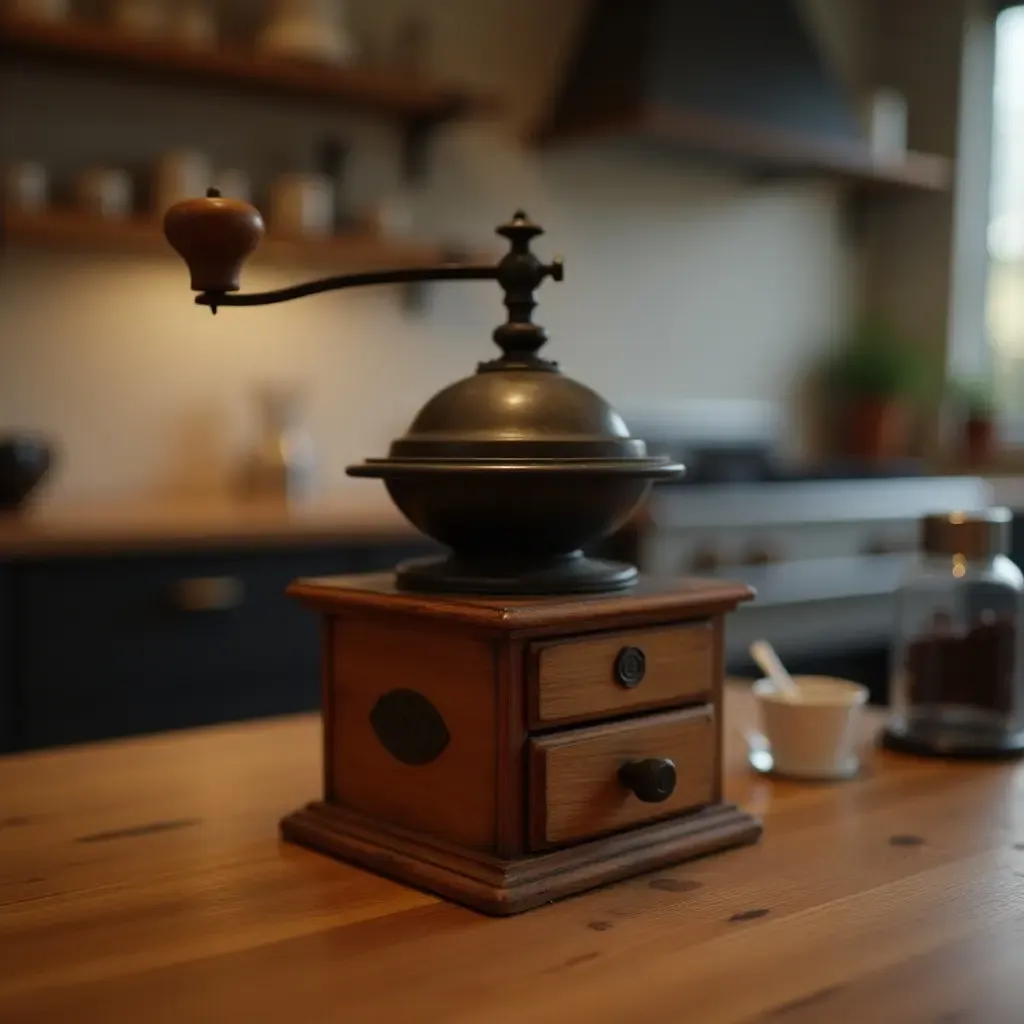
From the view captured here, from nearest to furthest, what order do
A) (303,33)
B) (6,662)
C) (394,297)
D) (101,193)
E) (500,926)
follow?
(500,926)
(6,662)
(101,193)
(303,33)
(394,297)

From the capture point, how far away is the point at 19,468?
7.93ft

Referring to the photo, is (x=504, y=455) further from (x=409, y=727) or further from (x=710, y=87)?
(x=710, y=87)

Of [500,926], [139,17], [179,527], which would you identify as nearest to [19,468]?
[179,527]

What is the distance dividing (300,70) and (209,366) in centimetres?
68

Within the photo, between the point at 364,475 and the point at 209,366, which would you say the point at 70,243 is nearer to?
the point at 209,366

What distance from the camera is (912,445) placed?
14.4ft

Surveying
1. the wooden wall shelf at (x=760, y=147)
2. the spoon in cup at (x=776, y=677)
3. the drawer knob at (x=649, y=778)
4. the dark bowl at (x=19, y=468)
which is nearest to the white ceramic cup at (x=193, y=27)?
the dark bowl at (x=19, y=468)

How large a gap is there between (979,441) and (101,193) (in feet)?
9.16

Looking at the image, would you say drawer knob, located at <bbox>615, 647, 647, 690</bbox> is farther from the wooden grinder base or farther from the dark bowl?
the dark bowl

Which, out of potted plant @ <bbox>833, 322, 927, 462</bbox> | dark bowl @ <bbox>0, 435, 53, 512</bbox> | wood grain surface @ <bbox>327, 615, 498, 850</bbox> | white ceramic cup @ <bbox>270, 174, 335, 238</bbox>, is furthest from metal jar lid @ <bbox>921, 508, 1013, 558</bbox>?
potted plant @ <bbox>833, 322, 927, 462</bbox>

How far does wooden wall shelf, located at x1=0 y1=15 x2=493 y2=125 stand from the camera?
2.52 meters

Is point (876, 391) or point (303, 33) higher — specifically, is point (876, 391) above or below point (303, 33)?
below

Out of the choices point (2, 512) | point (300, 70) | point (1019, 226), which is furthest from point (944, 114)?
point (2, 512)

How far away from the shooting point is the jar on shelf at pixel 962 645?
4.12 ft
